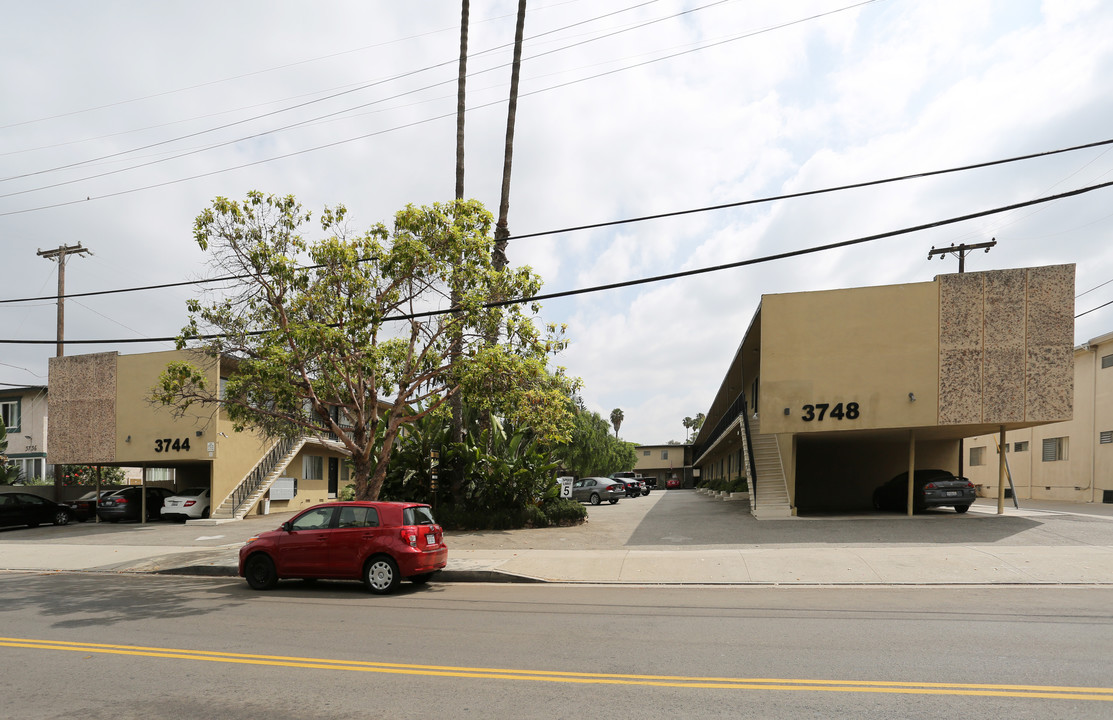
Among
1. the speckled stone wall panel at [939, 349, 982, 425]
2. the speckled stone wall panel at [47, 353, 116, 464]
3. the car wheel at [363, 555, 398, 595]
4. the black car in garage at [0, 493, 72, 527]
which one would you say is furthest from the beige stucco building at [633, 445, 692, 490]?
the car wheel at [363, 555, 398, 595]

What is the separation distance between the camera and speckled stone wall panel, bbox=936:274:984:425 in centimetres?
1891

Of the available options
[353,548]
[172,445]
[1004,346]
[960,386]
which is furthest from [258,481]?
[1004,346]

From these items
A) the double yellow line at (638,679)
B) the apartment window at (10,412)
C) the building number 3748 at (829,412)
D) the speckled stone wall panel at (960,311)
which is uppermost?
the speckled stone wall panel at (960,311)

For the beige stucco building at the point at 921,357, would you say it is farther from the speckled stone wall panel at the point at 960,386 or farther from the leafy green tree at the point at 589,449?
the leafy green tree at the point at 589,449

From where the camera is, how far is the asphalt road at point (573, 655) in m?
5.76

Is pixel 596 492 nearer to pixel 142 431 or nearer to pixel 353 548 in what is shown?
pixel 142 431

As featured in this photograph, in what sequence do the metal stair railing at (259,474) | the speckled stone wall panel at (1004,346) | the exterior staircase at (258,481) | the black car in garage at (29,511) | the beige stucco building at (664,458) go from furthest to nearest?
the beige stucco building at (664,458)
the metal stair railing at (259,474)
the exterior staircase at (258,481)
the black car in garage at (29,511)
the speckled stone wall panel at (1004,346)

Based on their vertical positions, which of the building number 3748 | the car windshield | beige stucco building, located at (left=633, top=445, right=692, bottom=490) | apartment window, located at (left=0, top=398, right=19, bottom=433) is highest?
the building number 3748

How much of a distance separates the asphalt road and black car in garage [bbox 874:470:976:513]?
935cm

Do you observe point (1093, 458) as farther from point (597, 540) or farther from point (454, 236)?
point (454, 236)

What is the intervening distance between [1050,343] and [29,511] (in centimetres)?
3360

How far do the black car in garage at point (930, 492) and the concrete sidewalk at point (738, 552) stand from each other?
0.52 m

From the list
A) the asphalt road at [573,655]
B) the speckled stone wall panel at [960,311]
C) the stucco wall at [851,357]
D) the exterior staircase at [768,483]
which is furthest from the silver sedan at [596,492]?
the asphalt road at [573,655]

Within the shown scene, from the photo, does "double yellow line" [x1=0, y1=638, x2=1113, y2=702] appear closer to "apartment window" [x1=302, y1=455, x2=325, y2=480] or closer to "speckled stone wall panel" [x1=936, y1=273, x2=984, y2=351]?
"speckled stone wall panel" [x1=936, y1=273, x2=984, y2=351]
